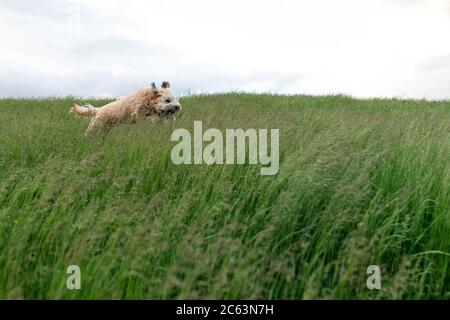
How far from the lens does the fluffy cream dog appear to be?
755 centimetres

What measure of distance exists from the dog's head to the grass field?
2.21m

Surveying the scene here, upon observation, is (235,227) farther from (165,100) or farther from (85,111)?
(85,111)

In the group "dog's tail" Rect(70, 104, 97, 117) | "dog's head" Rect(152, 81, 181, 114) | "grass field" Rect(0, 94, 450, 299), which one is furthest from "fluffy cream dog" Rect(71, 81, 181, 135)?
"grass field" Rect(0, 94, 450, 299)

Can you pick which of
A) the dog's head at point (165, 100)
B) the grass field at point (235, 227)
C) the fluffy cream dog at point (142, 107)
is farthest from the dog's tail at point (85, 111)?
the grass field at point (235, 227)

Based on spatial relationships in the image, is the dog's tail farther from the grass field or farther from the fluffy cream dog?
the grass field

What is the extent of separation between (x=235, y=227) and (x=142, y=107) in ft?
17.2

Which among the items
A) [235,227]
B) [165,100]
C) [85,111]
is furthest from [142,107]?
[235,227]

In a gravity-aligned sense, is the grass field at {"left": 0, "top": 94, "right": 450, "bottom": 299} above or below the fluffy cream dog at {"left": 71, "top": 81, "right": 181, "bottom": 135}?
below

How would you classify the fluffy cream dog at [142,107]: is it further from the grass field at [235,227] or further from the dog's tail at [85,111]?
the grass field at [235,227]

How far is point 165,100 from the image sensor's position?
758 cm

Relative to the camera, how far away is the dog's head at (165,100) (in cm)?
749

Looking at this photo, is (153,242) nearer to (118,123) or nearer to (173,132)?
(173,132)

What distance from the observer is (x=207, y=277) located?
2453 millimetres

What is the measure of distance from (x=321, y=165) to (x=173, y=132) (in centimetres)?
279
